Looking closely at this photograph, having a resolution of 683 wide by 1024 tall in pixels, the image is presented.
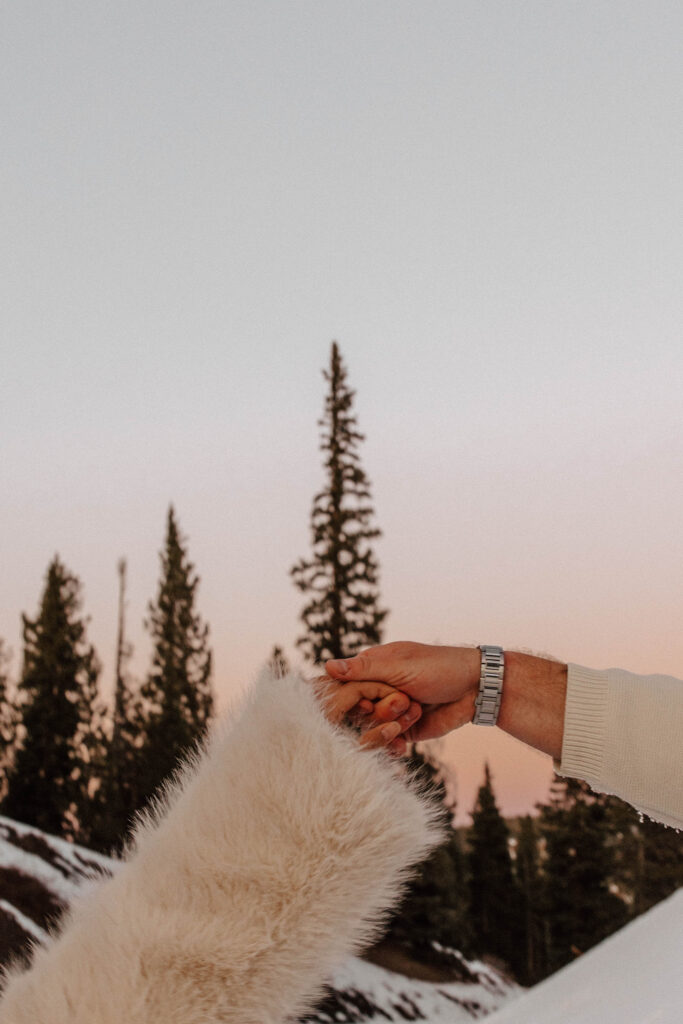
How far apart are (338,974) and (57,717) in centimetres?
565

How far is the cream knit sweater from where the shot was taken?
1065 mm

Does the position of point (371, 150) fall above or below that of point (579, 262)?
above

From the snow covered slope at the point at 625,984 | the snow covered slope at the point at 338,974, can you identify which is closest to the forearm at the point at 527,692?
the snow covered slope at the point at 625,984

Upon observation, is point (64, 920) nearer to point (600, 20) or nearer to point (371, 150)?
point (600, 20)

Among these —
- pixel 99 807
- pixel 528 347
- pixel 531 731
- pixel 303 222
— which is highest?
pixel 303 222

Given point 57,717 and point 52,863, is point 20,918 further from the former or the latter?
point 57,717

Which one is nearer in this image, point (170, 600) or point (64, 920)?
point (64, 920)

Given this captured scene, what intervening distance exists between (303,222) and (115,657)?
18.8 feet

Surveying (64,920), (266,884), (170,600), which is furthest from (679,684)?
(170,600)

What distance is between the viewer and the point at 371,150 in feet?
34.7

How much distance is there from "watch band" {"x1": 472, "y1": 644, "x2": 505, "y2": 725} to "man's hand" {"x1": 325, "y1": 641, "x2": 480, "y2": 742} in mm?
16

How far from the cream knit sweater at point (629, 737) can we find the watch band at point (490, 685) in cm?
10

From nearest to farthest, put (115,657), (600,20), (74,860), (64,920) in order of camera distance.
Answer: (64,920), (74,860), (600,20), (115,657)

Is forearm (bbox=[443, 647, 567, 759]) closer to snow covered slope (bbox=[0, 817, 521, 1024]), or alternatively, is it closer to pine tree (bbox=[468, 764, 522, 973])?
snow covered slope (bbox=[0, 817, 521, 1024])
